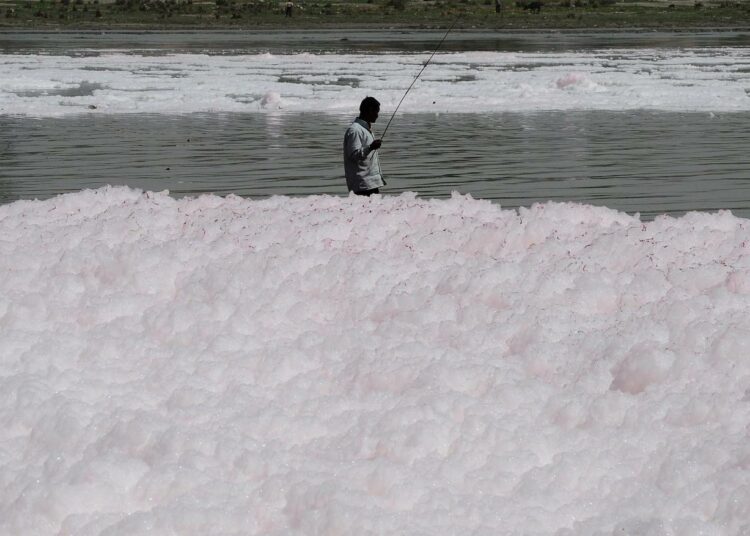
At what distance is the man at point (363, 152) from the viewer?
1323 centimetres

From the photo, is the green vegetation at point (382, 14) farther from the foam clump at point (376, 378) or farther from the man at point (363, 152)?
the foam clump at point (376, 378)

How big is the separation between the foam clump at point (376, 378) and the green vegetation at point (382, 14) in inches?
3657

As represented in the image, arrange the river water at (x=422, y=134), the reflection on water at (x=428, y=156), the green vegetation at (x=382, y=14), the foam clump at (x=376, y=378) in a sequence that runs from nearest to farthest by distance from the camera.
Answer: the foam clump at (x=376, y=378), the reflection on water at (x=428, y=156), the river water at (x=422, y=134), the green vegetation at (x=382, y=14)

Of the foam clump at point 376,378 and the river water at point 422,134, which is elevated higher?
the foam clump at point 376,378

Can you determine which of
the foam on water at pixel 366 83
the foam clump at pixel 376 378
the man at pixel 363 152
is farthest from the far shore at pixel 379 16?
the foam clump at pixel 376 378

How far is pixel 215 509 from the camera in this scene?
5.31 m

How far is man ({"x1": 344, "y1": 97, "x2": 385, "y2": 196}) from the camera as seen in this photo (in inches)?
521

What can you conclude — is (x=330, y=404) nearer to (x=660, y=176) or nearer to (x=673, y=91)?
(x=660, y=176)

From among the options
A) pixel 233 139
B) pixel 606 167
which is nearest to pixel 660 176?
pixel 606 167

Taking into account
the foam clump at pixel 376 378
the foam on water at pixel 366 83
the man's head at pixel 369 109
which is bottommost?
the foam on water at pixel 366 83

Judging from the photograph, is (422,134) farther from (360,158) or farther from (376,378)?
(376,378)

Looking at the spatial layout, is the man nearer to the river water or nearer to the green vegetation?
the river water

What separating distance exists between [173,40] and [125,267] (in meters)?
76.2

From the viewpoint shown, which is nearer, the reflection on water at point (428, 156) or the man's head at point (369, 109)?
the man's head at point (369, 109)
